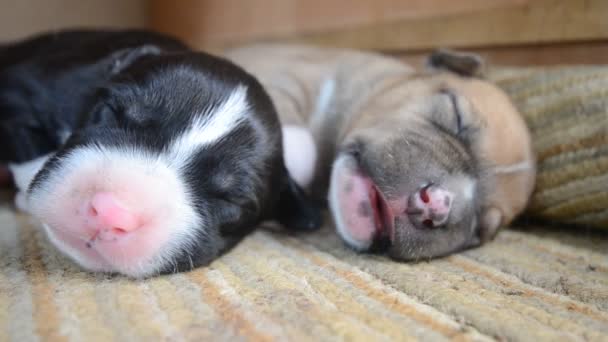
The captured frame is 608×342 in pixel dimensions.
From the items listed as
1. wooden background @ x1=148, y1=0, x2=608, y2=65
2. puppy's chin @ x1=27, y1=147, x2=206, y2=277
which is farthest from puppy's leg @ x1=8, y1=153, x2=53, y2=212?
wooden background @ x1=148, y1=0, x2=608, y2=65

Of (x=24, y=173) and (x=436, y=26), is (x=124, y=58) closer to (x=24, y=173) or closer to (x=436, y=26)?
(x=24, y=173)

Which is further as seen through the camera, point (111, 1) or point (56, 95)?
point (111, 1)

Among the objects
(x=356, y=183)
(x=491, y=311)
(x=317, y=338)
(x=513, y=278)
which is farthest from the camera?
(x=356, y=183)

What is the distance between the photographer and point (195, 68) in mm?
1514

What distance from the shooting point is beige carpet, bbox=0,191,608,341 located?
100 centimetres

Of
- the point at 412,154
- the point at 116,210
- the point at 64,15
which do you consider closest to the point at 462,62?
the point at 412,154

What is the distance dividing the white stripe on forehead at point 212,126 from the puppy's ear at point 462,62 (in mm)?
1088

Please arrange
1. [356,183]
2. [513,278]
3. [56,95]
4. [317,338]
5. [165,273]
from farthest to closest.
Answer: [56,95] → [356,183] → [513,278] → [165,273] → [317,338]

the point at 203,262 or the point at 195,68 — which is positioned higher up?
the point at 195,68

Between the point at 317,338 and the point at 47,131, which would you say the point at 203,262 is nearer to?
the point at 317,338

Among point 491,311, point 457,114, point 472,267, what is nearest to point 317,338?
point 491,311

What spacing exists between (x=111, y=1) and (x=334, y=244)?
4705 millimetres

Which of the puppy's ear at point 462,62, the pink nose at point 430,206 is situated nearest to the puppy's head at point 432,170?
the pink nose at point 430,206

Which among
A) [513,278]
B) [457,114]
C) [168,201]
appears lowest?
[513,278]
